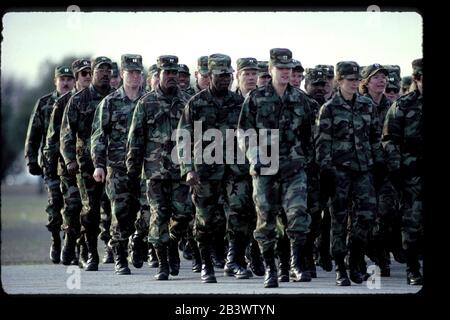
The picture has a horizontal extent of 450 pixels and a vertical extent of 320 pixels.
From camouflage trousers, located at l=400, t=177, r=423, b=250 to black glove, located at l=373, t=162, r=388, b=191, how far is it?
0.61 meters

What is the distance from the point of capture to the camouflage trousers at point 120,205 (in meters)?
17.4

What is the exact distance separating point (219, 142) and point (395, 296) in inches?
155

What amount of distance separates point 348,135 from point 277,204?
4.31 ft

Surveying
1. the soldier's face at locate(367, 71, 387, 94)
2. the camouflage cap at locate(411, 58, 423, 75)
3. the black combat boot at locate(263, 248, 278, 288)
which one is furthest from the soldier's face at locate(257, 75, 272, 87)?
the black combat boot at locate(263, 248, 278, 288)

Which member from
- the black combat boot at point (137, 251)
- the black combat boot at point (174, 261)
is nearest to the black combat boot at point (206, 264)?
the black combat boot at point (174, 261)

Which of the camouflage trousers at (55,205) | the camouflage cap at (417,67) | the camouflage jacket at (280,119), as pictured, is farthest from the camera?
the camouflage trousers at (55,205)

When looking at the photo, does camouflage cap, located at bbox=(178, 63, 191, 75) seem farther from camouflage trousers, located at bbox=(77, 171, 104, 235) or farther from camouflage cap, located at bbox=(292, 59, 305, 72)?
camouflage trousers, located at bbox=(77, 171, 104, 235)

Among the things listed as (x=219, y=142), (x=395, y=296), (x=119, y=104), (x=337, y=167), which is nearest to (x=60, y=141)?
(x=119, y=104)

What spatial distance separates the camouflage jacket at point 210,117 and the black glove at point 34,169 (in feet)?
14.6

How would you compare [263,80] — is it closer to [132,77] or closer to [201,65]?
[201,65]

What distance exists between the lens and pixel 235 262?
55.8 ft

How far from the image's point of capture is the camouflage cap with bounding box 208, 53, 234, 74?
1567cm

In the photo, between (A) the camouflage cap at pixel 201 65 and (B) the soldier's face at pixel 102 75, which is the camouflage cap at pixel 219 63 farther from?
(A) the camouflage cap at pixel 201 65

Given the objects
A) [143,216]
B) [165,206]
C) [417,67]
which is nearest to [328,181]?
[417,67]
